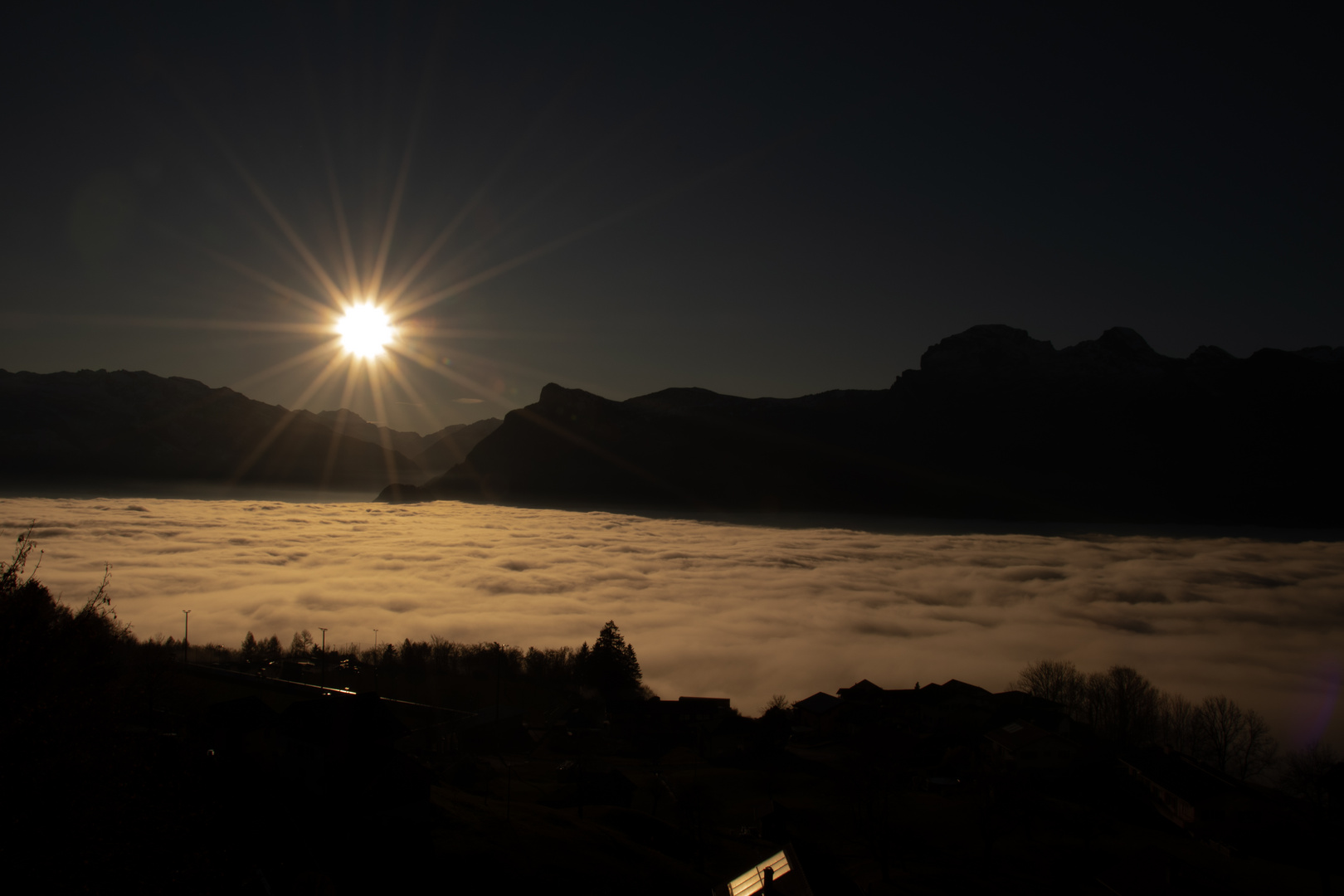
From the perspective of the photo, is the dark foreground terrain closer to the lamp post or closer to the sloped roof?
the sloped roof

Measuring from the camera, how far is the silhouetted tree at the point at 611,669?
7875 centimetres

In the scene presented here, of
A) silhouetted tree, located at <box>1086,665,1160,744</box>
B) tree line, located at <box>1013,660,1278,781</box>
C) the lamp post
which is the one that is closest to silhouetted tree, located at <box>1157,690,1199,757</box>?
tree line, located at <box>1013,660,1278,781</box>

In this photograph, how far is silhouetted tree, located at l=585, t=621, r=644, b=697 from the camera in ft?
258

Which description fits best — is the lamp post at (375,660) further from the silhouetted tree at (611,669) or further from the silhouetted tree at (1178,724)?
the silhouetted tree at (1178,724)

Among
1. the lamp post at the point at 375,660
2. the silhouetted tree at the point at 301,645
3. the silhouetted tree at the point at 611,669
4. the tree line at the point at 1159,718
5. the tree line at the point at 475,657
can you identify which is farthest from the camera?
the silhouetted tree at the point at 301,645

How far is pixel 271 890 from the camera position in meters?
17.6

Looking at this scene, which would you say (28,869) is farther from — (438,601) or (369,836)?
(438,601)

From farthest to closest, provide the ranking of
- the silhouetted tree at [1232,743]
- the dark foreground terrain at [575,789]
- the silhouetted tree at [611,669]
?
the silhouetted tree at [611,669] < the silhouetted tree at [1232,743] < the dark foreground terrain at [575,789]

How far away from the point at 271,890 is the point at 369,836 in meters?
5.05

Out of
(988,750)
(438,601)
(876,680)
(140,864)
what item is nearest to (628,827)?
(140,864)

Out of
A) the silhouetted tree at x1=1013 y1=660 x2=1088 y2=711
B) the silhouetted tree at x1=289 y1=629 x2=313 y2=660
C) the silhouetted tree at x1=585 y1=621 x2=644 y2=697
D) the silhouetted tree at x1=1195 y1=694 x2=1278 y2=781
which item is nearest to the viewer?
the silhouetted tree at x1=1195 y1=694 x2=1278 y2=781

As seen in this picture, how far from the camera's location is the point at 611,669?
79.0 metres

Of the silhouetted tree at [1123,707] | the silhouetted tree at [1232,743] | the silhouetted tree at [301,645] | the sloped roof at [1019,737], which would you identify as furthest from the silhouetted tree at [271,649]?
the silhouetted tree at [1232,743]

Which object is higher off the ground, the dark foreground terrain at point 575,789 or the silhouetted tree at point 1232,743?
the dark foreground terrain at point 575,789
